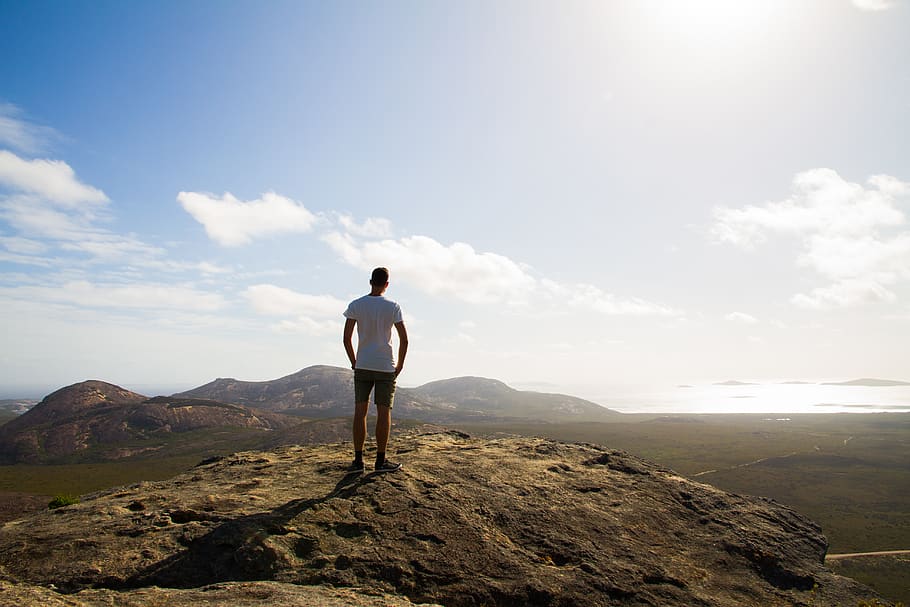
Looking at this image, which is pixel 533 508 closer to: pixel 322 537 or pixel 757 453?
pixel 322 537

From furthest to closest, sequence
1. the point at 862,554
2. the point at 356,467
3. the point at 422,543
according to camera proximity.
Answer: the point at 862,554
the point at 356,467
the point at 422,543

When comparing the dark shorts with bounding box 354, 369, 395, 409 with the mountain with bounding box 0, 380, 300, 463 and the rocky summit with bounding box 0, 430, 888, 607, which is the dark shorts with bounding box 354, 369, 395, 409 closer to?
the rocky summit with bounding box 0, 430, 888, 607

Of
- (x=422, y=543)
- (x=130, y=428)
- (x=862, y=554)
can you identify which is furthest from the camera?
(x=130, y=428)

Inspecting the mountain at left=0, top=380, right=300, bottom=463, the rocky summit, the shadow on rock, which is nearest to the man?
the rocky summit

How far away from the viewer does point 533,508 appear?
769 centimetres

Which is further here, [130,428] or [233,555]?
[130,428]

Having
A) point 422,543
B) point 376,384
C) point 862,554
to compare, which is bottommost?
point 862,554

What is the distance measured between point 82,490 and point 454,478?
66.7 meters

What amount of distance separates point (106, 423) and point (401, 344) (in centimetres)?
12086

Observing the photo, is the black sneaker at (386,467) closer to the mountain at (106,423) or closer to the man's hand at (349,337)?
the man's hand at (349,337)

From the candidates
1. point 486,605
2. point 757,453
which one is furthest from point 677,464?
point 486,605

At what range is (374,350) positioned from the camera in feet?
26.7

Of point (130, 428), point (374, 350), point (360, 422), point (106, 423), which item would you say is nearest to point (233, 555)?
point (360, 422)

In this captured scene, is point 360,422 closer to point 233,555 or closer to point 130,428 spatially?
point 233,555
